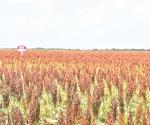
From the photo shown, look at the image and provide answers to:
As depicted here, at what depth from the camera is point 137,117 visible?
23.2 ft

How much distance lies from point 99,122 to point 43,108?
3.93 ft

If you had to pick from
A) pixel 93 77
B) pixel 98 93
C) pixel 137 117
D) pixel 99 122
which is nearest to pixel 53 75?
pixel 93 77

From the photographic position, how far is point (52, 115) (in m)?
Result: 8.46

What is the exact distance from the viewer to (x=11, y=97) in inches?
386

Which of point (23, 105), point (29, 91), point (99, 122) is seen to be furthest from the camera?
point (29, 91)

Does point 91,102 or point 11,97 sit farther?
point 11,97

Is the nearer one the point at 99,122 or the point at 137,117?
the point at 137,117

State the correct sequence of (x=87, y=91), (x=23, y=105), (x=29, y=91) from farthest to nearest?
(x=87, y=91), (x=29, y=91), (x=23, y=105)
